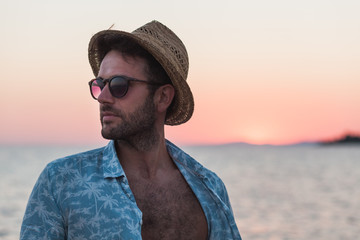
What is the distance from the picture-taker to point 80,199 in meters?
3.11

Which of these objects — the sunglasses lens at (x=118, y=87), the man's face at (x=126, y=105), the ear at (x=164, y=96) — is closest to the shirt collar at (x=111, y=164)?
the man's face at (x=126, y=105)

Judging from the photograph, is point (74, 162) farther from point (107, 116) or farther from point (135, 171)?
point (135, 171)

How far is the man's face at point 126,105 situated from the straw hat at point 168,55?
0.14 m

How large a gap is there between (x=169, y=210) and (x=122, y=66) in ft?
3.32

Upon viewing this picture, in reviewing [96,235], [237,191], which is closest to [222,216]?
[96,235]

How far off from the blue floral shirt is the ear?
512 mm

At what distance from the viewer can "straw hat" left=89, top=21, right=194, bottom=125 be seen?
3627 millimetres

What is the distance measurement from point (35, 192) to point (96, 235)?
0.42 meters

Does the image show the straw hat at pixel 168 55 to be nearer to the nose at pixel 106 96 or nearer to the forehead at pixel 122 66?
the forehead at pixel 122 66

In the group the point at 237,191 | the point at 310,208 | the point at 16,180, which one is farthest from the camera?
the point at 16,180

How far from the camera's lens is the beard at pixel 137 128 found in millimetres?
3453

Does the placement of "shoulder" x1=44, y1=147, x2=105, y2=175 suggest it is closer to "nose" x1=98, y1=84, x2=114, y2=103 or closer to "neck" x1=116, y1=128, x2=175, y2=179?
"neck" x1=116, y1=128, x2=175, y2=179

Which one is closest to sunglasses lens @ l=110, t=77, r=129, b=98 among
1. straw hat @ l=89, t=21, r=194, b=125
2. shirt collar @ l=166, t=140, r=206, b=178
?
straw hat @ l=89, t=21, r=194, b=125

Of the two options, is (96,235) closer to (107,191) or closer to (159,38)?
(107,191)
